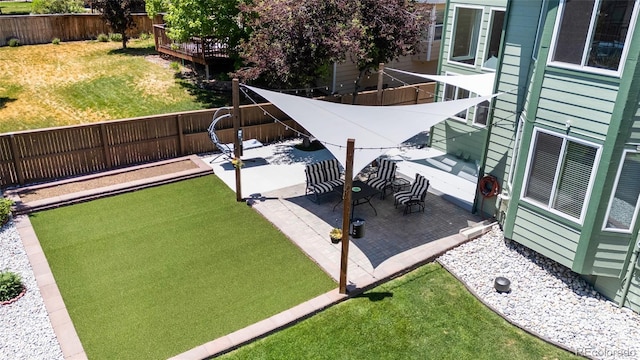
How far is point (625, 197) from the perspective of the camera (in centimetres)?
757

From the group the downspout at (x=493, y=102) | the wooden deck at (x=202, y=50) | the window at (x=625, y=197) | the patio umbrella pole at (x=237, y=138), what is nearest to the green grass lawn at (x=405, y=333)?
the window at (x=625, y=197)

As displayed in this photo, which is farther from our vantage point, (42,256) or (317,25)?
(317,25)

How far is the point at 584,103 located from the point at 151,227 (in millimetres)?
8991

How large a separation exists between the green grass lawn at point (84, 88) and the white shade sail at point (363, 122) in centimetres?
845

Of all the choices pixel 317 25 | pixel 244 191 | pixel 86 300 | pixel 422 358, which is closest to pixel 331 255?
pixel 422 358

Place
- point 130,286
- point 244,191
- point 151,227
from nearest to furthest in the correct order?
point 130,286 → point 151,227 → point 244,191

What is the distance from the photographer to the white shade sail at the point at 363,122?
9.05 meters

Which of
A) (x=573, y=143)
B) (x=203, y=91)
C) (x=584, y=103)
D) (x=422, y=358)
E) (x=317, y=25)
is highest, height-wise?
(x=317, y=25)

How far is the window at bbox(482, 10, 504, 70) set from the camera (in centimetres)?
1307

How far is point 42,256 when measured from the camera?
895 centimetres

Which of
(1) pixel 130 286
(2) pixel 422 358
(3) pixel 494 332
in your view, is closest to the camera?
(2) pixel 422 358

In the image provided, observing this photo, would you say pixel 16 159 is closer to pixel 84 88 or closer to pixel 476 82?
pixel 84 88

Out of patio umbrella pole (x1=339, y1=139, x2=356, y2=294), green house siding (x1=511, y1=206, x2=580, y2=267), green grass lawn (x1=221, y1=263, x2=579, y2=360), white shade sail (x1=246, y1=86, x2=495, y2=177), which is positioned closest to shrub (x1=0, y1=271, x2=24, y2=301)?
green grass lawn (x1=221, y1=263, x2=579, y2=360)

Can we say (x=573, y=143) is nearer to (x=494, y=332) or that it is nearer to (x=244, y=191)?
(x=494, y=332)
